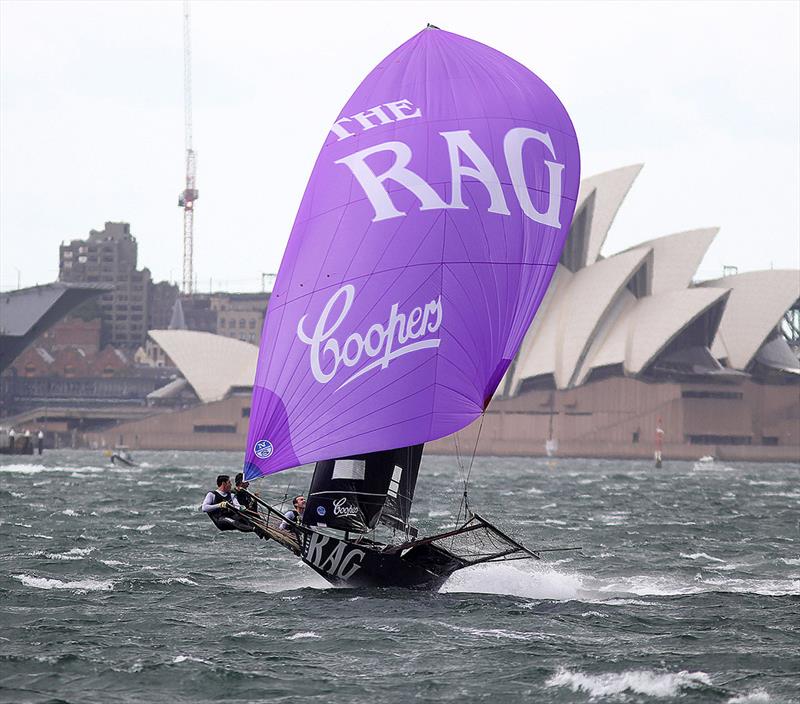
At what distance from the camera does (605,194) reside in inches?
3332

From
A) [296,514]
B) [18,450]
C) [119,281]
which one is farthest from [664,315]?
[119,281]

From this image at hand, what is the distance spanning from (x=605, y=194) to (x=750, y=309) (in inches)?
593

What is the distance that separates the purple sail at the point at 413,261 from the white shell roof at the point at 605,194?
2614 inches

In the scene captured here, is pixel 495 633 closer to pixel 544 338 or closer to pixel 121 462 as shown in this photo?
pixel 121 462

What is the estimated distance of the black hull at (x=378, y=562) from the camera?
56.2 ft

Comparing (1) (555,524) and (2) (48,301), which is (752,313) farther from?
(1) (555,524)

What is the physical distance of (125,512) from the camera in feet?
107

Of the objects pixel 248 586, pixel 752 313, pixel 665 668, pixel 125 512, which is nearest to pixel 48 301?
pixel 752 313

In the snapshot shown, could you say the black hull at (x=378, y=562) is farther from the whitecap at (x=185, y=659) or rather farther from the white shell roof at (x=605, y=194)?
the white shell roof at (x=605, y=194)

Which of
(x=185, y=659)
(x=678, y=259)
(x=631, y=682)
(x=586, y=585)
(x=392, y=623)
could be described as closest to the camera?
(x=631, y=682)

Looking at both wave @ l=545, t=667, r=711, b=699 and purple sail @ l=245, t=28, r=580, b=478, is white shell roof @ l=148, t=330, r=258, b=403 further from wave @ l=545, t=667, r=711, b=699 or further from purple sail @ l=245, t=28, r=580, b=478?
wave @ l=545, t=667, r=711, b=699

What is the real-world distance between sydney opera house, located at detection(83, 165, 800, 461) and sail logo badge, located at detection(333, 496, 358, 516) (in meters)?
68.9

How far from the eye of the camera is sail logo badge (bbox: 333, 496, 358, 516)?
17266mm

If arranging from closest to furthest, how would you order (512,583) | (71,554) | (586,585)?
(512,583)
(586,585)
(71,554)
